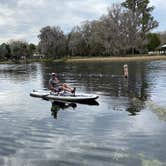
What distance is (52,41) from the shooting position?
490 ft

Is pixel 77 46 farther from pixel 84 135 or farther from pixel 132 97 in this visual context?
pixel 84 135

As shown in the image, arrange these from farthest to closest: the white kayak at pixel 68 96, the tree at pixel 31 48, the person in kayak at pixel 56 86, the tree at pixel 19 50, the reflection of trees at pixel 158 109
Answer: the tree at pixel 31 48 → the tree at pixel 19 50 → the person in kayak at pixel 56 86 → the white kayak at pixel 68 96 → the reflection of trees at pixel 158 109

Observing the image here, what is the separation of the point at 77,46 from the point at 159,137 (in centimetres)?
12293

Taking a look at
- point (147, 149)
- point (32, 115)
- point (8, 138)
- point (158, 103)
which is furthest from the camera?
point (158, 103)

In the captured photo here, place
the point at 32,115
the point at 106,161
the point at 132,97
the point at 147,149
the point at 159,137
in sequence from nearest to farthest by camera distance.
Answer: the point at 106,161 < the point at 147,149 < the point at 159,137 < the point at 32,115 < the point at 132,97

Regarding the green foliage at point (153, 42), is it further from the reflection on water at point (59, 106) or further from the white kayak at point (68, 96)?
the reflection on water at point (59, 106)

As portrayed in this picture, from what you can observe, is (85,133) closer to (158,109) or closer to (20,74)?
(158,109)

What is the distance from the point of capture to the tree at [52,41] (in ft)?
490

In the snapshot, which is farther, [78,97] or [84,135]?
[78,97]

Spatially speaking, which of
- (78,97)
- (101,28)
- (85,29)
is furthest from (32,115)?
(85,29)

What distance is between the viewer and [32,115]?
2489 centimetres


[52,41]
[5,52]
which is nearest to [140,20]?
[52,41]

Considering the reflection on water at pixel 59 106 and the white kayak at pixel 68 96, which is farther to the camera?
the white kayak at pixel 68 96

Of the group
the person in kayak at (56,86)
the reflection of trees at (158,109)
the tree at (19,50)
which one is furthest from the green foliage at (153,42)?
the reflection of trees at (158,109)
